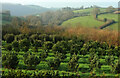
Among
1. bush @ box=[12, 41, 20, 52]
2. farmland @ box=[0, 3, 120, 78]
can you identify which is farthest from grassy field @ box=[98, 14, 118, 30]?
bush @ box=[12, 41, 20, 52]

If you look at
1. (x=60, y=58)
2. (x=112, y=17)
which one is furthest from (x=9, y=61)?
(x=112, y=17)

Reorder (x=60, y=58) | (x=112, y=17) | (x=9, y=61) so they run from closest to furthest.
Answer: (x=9, y=61), (x=60, y=58), (x=112, y=17)

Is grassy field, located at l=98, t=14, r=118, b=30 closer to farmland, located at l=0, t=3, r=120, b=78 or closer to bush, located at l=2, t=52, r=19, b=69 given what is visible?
farmland, located at l=0, t=3, r=120, b=78

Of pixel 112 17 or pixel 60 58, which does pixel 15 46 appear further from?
pixel 112 17

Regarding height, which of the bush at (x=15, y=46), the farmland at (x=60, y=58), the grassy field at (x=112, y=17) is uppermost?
the grassy field at (x=112, y=17)

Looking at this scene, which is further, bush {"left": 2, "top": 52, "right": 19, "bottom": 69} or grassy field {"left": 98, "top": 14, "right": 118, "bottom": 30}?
grassy field {"left": 98, "top": 14, "right": 118, "bottom": 30}

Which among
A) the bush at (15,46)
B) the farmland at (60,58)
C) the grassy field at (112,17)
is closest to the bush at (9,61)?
the farmland at (60,58)

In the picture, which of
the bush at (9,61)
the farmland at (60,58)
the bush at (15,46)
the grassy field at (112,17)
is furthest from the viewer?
the grassy field at (112,17)

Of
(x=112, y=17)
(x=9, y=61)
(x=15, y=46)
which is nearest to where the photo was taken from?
(x=9, y=61)

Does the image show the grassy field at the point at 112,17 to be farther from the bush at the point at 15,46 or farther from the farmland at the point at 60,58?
the bush at the point at 15,46

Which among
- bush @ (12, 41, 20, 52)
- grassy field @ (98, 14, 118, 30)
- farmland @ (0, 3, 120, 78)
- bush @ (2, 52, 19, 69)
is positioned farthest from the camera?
grassy field @ (98, 14, 118, 30)

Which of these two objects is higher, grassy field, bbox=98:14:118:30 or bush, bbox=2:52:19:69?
grassy field, bbox=98:14:118:30

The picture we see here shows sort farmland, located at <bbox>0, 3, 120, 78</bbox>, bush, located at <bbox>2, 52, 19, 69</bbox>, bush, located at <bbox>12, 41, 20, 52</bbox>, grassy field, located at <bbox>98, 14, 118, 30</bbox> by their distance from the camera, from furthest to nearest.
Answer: grassy field, located at <bbox>98, 14, 118, 30</bbox>, bush, located at <bbox>12, 41, 20, 52</bbox>, bush, located at <bbox>2, 52, 19, 69</bbox>, farmland, located at <bbox>0, 3, 120, 78</bbox>
